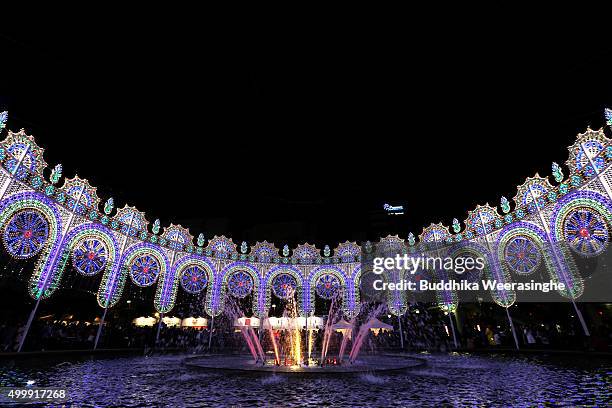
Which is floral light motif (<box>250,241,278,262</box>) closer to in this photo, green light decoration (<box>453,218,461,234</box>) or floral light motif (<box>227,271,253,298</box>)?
floral light motif (<box>227,271,253,298</box>)

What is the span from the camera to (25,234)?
1741 centimetres

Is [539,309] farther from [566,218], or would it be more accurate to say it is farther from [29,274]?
[29,274]

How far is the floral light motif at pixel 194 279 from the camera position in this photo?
27.2 metres

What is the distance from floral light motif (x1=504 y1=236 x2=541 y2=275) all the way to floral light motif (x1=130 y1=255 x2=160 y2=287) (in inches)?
1014

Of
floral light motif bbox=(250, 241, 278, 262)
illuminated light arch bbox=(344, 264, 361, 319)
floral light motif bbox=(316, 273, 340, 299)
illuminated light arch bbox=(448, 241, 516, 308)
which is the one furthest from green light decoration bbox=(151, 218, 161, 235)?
illuminated light arch bbox=(448, 241, 516, 308)

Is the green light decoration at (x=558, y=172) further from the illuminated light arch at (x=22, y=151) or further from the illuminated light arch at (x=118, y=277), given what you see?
Result: the illuminated light arch at (x=22, y=151)

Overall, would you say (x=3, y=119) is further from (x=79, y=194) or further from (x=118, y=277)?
(x=118, y=277)

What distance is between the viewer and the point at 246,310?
32469 millimetres

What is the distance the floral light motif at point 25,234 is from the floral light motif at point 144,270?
652 cm

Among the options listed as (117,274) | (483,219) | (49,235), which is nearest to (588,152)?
(483,219)

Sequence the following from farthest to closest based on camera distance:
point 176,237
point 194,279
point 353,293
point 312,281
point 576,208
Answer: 1. point 312,281
2. point 353,293
3. point 194,279
4. point 176,237
5. point 576,208

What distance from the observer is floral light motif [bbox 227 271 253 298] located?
29930 mm

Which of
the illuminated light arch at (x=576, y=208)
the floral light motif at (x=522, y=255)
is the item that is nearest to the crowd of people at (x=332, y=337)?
the floral light motif at (x=522, y=255)

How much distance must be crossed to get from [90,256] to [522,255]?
28218 millimetres
